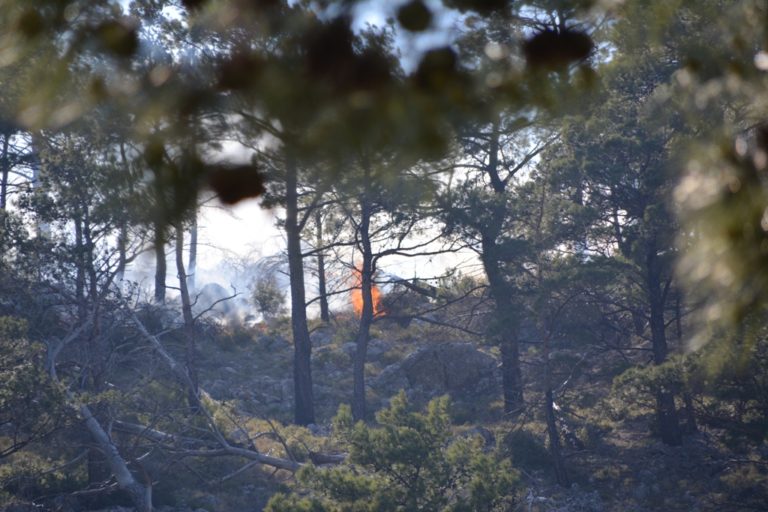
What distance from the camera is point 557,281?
1371 centimetres

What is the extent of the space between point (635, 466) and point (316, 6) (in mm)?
12772

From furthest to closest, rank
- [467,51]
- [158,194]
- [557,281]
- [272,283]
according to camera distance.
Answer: [272,283] → [557,281] → [158,194] → [467,51]

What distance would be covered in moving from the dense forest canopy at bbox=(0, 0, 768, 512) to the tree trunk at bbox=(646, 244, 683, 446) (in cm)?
7

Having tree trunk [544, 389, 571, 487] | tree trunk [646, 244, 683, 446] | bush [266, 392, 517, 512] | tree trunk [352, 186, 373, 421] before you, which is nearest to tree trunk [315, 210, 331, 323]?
tree trunk [352, 186, 373, 421]

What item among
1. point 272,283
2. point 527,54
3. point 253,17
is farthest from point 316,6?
point 272,283

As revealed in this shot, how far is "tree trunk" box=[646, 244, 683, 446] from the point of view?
1384 cm

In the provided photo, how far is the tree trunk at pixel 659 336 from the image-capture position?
545 inches

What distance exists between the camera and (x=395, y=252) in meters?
16.8

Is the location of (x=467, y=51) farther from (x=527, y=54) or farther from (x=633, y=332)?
(x=633, y=332)

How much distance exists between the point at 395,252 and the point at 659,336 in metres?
5.56

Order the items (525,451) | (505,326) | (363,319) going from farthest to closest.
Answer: (363,319)
(505,326)
(525,451)

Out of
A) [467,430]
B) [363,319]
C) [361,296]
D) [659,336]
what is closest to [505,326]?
[467,430]

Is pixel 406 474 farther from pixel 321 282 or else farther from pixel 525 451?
pixel 321 282

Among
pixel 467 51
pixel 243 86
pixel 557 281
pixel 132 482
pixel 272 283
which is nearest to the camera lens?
pixel 467 51
